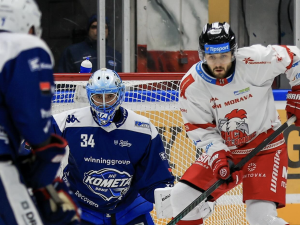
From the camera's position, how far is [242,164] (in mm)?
3051

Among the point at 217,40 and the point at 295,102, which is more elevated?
the point at 217,40

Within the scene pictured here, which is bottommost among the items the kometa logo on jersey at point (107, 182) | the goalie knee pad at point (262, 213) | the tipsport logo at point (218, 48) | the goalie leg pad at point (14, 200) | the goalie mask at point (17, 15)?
the goalie knee pad at point (262, 213)

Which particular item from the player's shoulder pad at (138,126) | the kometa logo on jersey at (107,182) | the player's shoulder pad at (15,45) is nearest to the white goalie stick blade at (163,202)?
the kometa logo on jersey at (107,182)

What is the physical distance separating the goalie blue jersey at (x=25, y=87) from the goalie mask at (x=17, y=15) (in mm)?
41

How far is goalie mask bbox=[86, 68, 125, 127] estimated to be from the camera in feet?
9.40

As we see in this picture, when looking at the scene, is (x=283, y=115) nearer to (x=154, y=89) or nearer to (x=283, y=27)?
(x=154, y=89)

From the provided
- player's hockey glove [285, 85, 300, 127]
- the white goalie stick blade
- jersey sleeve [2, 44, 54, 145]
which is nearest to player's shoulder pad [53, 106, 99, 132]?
the white goalie stick blade

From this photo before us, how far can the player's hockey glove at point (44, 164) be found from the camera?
1.63 m

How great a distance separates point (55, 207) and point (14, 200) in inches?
5.1

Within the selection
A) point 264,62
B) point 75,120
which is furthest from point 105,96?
point 264,62

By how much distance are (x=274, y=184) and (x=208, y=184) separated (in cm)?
35

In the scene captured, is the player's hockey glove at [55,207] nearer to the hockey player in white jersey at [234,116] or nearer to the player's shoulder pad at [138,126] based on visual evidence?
the player's shoulder pad at [138,126]

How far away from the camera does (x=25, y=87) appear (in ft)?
5.06

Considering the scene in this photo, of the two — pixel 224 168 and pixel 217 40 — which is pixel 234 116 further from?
pixel 217 40
